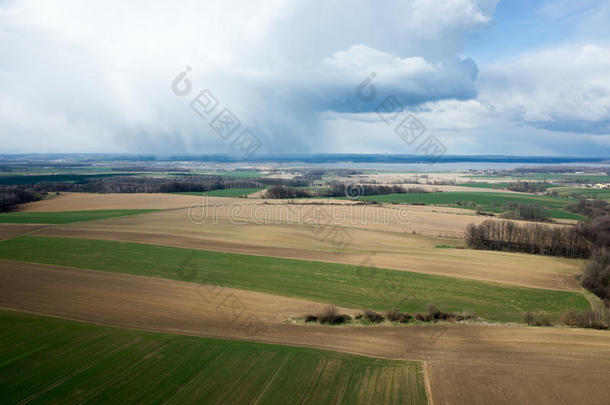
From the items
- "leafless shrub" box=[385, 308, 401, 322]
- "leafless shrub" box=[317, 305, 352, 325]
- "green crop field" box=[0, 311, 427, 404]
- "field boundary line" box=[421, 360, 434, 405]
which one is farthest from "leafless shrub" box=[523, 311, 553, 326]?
"leafless shrub" box=[317, 305, 352, 325]

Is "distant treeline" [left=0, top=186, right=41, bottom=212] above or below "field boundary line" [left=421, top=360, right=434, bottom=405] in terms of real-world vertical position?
above

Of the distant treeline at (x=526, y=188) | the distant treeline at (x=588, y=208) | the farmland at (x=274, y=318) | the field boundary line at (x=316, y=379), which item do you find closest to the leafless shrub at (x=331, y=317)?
the farmland at (x=274, y=318)

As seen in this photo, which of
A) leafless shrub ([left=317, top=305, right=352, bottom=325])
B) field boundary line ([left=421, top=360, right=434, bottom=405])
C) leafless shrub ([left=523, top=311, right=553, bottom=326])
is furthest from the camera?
leafless shrub ([left=317, top=305, right=352, bottom=325])

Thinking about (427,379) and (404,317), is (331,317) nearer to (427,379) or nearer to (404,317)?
(404,317)

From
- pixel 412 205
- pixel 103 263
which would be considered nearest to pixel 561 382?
pixel 103 263

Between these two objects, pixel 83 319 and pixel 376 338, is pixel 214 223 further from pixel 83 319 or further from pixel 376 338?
pixel 376 338

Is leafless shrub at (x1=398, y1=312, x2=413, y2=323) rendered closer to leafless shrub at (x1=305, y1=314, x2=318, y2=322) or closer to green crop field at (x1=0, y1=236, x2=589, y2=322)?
green crop field at (x1=0, y1=236, x2=589, y2=322)

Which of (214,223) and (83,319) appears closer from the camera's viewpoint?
(83,319)
